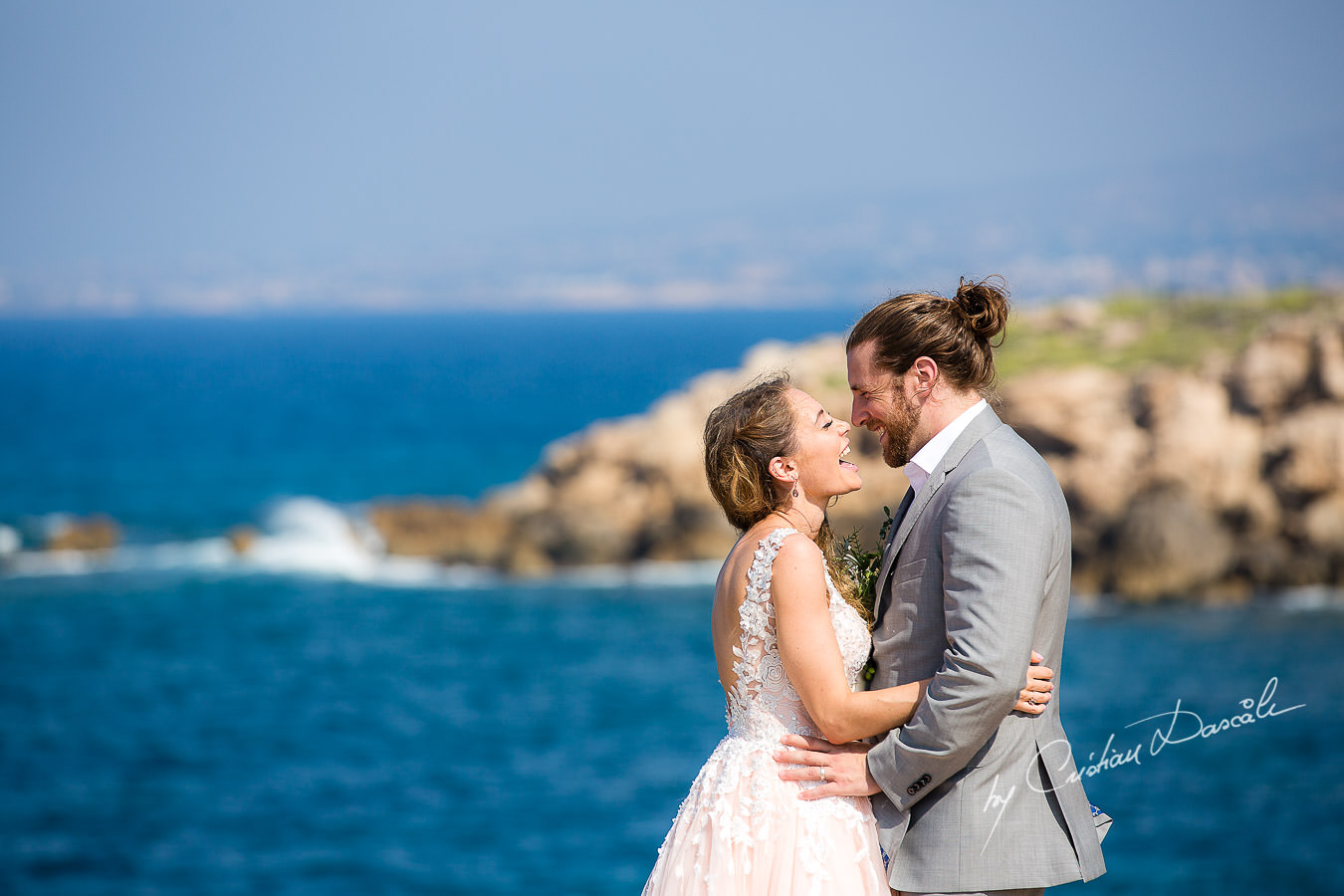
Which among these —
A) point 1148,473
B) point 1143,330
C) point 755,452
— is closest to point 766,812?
point 755,452

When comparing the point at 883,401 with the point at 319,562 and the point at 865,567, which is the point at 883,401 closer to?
the point at 865,567

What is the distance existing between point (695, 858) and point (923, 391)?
1611 mm

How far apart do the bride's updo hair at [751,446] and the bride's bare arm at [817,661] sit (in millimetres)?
260

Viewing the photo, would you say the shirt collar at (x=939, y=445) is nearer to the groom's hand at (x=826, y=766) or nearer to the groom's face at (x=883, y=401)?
the groom's face at (x=883, y=401)

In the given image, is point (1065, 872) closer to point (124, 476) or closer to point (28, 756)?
point (28, 756)

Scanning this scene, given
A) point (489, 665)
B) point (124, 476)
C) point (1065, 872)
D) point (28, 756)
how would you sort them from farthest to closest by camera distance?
point (124, 476) → point (489, 665) → point (28, 756) → point (1065, 872)

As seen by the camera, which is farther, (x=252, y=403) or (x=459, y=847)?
(x=252, y=403)

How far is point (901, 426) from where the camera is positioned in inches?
149

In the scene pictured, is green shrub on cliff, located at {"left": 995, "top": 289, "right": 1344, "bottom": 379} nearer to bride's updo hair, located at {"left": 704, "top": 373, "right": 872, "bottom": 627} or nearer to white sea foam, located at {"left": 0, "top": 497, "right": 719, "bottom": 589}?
white sea foam, located at {"left": 0, "top": 497, "right": 719, "bottom": 589}

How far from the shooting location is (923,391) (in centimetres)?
375

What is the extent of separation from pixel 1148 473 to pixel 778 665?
2294 cm

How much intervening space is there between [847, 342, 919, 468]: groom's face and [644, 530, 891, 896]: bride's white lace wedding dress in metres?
0.42

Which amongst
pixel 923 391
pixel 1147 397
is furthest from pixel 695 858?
pixel 1147 397

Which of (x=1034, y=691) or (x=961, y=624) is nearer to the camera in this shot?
(x=961, y=624)
